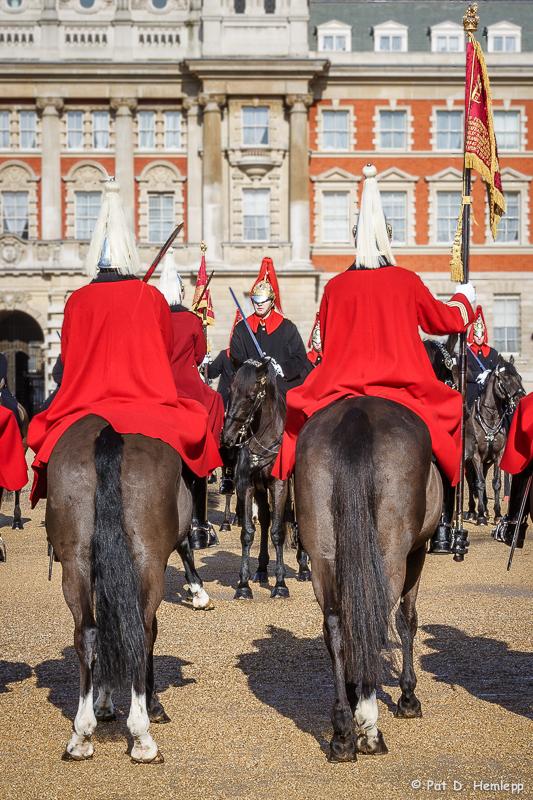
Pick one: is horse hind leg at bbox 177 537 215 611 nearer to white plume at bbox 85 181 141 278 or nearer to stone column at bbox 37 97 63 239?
white plume at bbox 85 181 141 278

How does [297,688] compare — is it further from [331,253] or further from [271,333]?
[331,253]

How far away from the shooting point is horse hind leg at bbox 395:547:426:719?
207 inches

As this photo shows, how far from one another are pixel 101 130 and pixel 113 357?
33.8m

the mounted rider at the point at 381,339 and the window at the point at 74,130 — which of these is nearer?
the mounted rider at the point at 381,339

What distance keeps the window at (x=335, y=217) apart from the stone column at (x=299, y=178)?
3.67ft

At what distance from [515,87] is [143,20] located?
13.7 metres

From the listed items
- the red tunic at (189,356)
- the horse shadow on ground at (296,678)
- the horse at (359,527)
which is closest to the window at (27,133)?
the red tunic at (189,356)

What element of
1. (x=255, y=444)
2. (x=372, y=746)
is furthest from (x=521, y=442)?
(x=255, y=444)

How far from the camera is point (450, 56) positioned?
37.2 metres

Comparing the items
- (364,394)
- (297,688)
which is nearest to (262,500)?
(297,688)

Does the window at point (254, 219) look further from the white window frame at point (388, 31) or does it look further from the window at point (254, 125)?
the white window frame at point (388, 31)

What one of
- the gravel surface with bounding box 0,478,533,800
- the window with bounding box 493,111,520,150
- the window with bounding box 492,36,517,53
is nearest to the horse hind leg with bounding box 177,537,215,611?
the gravel surface with bounding box 0,478,533,800

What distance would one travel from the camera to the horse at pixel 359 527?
4527 millimetres

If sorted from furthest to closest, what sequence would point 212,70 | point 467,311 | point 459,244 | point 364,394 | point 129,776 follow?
point 212,70, point 459,244, point 467,311, point 364,394, point 129,776
